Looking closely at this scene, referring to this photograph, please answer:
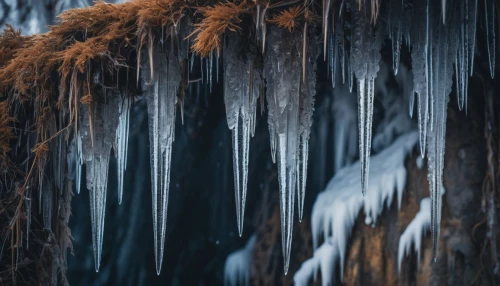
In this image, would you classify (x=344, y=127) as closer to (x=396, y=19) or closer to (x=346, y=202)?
(x=346, y=202)

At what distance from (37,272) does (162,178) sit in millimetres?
1072

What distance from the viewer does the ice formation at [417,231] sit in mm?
4688

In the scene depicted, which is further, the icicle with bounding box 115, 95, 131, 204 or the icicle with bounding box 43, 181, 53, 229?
the icicle with bounding box 43, 181, 53, 229

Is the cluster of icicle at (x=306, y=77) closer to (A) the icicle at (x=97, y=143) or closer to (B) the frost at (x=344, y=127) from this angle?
(A) the icicle at (x=97, y=143)

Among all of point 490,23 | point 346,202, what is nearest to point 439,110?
point 490,23

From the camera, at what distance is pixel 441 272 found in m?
4.57

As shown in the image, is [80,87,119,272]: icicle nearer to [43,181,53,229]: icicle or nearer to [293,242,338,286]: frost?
[43,181,53,229]: icicle

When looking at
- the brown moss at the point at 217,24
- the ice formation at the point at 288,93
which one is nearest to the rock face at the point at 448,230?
the ice formation at the point at 288,93

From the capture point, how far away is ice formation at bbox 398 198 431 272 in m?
4.69

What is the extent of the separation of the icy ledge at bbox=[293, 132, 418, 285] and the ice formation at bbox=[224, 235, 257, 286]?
0.49m

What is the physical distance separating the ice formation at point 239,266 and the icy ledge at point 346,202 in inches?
19.2

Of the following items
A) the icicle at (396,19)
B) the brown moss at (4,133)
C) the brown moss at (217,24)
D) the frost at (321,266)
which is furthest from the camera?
the frost at (321,266)

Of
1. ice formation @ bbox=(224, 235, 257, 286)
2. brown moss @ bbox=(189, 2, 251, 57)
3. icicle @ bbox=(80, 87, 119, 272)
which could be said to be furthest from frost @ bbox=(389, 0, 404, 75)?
ice formation @ bbox=(224, 235, 257, 286)

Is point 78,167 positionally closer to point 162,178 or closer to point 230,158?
point 162,178
